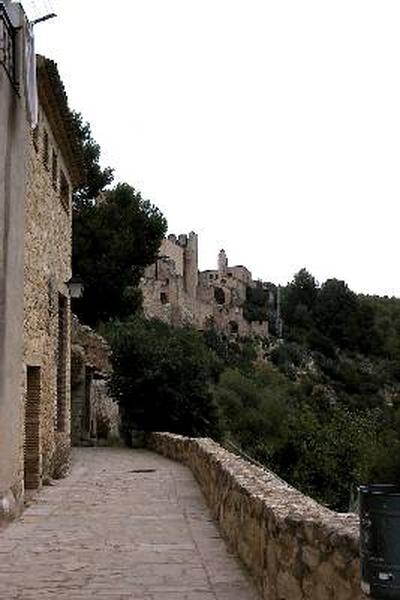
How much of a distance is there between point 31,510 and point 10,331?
9.04 feet

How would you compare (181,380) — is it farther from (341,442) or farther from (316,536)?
(316,536)

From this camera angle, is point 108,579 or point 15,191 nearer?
point 108,579

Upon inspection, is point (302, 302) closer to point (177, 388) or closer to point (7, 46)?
point (177, 388)

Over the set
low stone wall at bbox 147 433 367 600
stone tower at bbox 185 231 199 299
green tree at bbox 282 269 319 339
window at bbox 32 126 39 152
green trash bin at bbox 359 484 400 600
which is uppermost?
stone tower at bbox 185 231 199 299

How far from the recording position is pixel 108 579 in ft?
23.4

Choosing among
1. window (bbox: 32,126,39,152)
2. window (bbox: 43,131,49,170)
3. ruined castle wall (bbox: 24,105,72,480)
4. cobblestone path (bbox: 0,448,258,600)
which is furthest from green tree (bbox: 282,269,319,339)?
window (bbox: 32,126,39,152)

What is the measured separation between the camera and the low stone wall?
443 centimetres

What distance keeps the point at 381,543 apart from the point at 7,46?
27.8 feet

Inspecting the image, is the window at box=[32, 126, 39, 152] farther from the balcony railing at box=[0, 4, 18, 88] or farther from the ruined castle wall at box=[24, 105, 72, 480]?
the balcony railing at box=[0, 4, 18, 88]

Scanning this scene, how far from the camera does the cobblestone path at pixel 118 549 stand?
6.76 metres

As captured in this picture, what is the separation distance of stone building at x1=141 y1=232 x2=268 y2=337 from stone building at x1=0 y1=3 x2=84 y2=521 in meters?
54.4

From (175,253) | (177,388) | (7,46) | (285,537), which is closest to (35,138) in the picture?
(7,46)

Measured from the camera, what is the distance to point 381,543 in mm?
3467

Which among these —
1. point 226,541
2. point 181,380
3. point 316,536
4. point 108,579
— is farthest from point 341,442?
point 316,536
